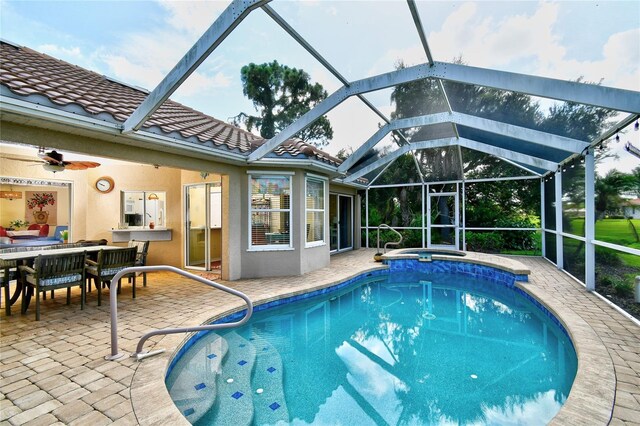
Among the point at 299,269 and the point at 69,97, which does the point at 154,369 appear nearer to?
the point at 69,97

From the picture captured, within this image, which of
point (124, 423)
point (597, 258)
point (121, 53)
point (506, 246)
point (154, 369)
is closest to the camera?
point (124, 423)

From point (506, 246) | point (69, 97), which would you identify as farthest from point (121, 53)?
point (506, 246)

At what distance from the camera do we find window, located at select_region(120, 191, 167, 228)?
911cm

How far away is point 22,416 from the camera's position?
2484 mm

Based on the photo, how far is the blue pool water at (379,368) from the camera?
3.06 m

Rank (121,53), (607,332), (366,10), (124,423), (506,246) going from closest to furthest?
(124,423), (607,332), (366,10), (121,53), (506,246)

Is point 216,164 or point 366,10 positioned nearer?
point 366,10

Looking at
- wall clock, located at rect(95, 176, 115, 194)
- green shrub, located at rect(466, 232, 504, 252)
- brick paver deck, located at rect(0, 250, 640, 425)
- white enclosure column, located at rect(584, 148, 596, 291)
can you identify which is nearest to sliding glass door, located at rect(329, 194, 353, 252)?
green shrub, located at rect(466, 232, 504, 252)

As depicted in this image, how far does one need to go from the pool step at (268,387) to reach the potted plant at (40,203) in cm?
1485

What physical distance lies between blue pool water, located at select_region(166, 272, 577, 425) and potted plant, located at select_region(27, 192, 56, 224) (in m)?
14.0

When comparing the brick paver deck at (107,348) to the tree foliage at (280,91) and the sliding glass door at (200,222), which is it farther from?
the tree foliage at (280,91)

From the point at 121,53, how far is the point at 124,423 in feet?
35.3

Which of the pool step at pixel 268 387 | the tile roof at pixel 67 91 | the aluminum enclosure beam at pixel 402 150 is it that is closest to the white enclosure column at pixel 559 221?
the aluminum enclosure beam at pixel 402 150

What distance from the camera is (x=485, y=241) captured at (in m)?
12.8
